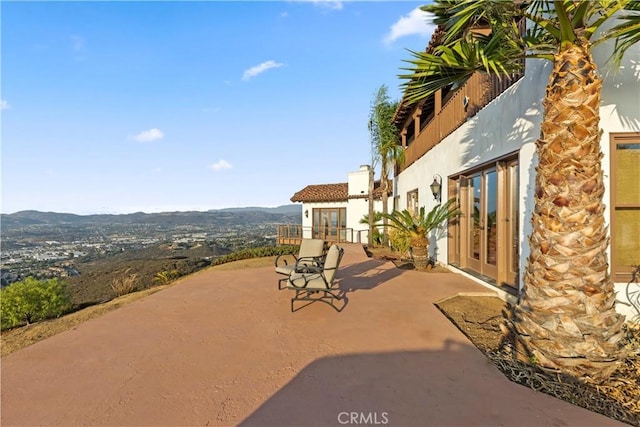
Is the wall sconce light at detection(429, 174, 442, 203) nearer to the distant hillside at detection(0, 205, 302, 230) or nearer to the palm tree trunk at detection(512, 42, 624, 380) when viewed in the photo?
the palm tree trunk at detection(512, 42, 624, 380)

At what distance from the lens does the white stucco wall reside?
13.4 ft

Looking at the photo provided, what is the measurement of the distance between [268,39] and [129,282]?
9243 millimetres

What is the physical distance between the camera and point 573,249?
2869mm

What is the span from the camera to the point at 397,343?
11.9 feet

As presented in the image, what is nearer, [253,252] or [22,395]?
[22,395]

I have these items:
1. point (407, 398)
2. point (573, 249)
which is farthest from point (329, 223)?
point (407, 398)

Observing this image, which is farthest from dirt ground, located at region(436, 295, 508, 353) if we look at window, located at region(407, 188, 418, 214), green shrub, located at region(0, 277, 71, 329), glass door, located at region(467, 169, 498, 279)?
green shrub, located at region(0, 277, 71, 329)

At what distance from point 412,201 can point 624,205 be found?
839cm

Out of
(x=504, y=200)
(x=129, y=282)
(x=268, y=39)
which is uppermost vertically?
(x=268, y=39)

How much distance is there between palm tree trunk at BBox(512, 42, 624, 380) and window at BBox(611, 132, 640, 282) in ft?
6.26

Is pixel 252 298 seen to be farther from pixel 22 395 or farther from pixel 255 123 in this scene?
pixel 255 123

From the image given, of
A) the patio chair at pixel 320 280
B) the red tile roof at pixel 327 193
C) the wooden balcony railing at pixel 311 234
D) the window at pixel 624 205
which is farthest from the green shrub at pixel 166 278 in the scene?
the red tile roof at pixel 327 193

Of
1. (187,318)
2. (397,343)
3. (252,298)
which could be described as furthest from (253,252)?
(397,343)

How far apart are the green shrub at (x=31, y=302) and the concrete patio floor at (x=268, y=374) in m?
2.52
